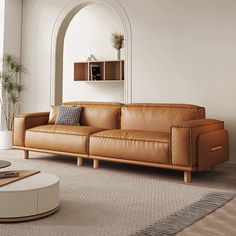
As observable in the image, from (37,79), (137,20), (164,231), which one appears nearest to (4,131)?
(37,79)

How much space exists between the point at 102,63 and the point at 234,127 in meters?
2.87

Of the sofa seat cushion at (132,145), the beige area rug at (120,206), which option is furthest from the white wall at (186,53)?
the beige area rug at (120,206)

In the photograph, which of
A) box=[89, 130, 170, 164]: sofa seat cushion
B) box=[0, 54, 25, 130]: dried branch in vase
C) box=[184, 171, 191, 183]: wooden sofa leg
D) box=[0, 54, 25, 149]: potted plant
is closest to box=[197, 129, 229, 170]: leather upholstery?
box=[184, 171, 191, 183]: wooden sofa leg

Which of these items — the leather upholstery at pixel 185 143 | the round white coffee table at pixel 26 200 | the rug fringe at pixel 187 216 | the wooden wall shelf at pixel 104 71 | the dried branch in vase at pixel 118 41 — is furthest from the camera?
the wooden wall shelf at pixel 104 71

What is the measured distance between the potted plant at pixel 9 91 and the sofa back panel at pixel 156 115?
2.22 meters

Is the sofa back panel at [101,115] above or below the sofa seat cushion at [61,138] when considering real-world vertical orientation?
above

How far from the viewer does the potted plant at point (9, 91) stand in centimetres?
591

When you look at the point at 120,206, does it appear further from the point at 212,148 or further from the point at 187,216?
the point at 212,148

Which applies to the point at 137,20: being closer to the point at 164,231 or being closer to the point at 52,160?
the point at 52,160

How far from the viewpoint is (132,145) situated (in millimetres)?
3947

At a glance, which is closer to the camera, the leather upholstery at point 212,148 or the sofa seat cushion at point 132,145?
the leather upholstery at point 212,148

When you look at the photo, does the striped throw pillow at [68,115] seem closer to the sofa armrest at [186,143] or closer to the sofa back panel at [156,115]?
the sofa back panel at [156,115]

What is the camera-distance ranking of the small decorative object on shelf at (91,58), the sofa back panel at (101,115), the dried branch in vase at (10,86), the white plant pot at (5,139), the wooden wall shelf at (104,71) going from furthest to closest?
the small decorative object on shelf at (91,58), the wooden wall shelf at (104,71), the dried branch in vase at (10,86), the white plant pot at (5,139), the sofa back panel at (101,115)

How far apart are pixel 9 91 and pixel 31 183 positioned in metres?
3.86
